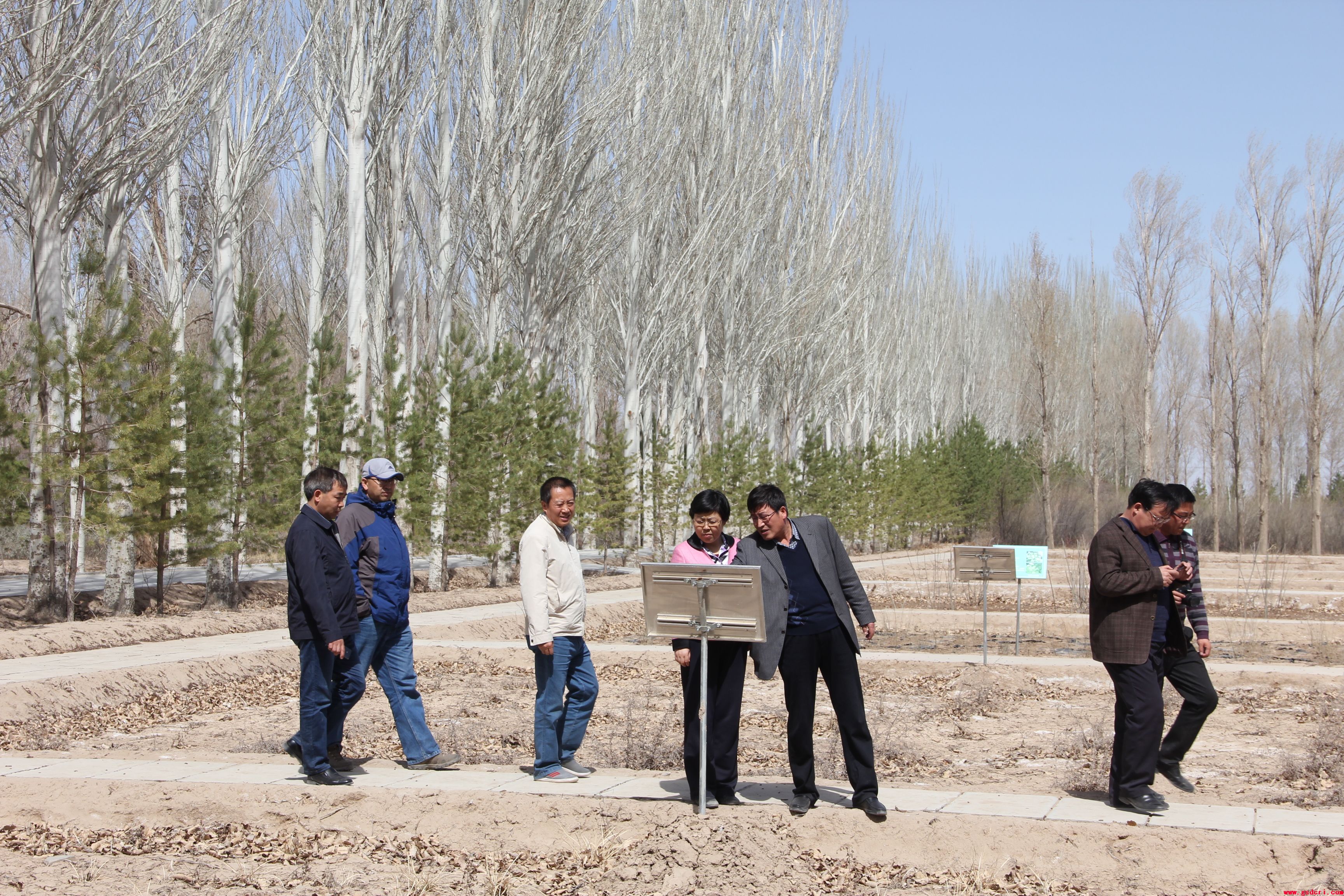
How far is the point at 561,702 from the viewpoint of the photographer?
704 cm

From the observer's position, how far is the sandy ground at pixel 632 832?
5738 mm

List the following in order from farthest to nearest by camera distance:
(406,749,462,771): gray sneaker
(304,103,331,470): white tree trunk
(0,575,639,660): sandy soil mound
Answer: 1. (304,103,331,470): white tree trunk
2. (0,575,639,660): sandy soil mound
3. (406,749,462,771): gray sneaker

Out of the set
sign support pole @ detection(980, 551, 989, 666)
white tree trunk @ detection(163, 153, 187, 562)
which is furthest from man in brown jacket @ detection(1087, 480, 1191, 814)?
white tree trunk @ detection(163, 153, 187, 562)

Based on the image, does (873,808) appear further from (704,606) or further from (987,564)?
(987,564)

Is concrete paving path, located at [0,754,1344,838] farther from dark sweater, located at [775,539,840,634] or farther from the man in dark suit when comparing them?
dark sweater, located at [775,539,840,634]

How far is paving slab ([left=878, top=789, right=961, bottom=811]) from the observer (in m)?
6.22

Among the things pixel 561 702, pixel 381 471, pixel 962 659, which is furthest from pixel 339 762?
pixel 962 659

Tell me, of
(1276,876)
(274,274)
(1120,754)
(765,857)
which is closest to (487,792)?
(765,857)

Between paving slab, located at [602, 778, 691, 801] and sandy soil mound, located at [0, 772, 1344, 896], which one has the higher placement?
paving slab, located at [602, 778, 691, 801]

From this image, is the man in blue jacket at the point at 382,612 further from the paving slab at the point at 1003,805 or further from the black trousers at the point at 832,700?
the paving slab at the point at 1003,805

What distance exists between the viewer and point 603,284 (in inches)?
1246

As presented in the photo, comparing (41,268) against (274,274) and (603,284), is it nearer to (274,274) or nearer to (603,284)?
(603,284)

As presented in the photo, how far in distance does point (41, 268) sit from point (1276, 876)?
1414cm

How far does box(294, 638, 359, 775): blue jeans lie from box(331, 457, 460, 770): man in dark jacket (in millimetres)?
106
